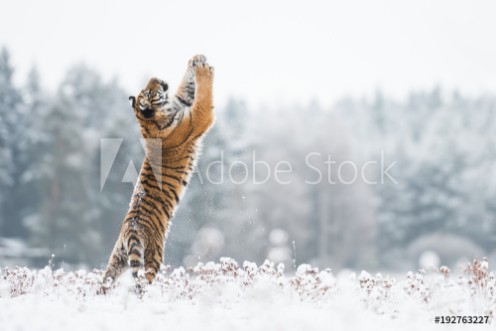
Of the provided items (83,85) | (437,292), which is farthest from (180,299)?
(83,85)

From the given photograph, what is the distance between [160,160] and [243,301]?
2448 millimetres

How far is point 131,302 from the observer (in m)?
7.98

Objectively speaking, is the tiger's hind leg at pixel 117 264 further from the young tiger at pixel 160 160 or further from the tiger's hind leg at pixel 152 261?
the tiger's hind leg at pixel 152 261

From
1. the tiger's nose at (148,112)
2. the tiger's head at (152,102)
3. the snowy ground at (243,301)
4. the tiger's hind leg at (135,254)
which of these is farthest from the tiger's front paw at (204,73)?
the tiger's hind leg at (135,254)

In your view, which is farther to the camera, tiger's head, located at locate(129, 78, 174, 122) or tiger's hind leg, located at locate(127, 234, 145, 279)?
tiger's head, located at locate(129, 78, 174, 122)

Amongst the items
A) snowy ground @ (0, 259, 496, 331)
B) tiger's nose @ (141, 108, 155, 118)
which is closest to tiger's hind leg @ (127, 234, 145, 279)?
snowy ground @ (0, 259, 496, 331)

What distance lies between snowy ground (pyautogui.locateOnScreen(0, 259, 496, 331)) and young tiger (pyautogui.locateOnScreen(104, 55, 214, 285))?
0.40 m

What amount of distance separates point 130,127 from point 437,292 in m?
41.1

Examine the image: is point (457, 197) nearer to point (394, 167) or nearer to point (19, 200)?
point (394, 167)

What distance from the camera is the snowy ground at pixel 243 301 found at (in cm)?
695

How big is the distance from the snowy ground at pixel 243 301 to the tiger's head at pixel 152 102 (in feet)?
7.44

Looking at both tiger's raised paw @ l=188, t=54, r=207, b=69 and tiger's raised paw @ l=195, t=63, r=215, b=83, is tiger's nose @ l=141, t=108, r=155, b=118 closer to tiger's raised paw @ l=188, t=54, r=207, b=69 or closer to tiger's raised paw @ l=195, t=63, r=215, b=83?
tiger's raised paw @ l=195, t=63, r=215, b=83

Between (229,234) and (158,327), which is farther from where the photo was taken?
(229,234)

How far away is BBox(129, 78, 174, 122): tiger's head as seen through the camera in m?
10.2
